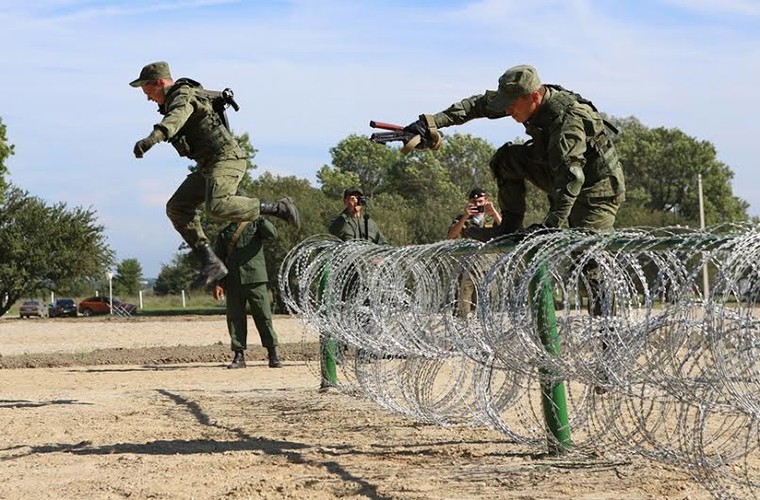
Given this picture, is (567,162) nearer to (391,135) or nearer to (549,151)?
(549,151)

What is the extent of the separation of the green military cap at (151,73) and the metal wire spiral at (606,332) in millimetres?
1975

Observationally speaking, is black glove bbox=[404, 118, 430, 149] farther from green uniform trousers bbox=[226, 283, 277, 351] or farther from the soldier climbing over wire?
green uniform trousers bbox=[226, 283, 277, 351]

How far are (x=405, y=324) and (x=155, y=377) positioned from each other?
6.23 meters

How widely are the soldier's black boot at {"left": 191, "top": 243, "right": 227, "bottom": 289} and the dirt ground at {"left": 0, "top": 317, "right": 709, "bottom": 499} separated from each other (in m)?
1.08

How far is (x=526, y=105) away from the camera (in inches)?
279

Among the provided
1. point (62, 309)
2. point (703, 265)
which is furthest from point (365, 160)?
point (703, 265)

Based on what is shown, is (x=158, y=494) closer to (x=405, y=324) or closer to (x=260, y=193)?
(x=405, y=324)

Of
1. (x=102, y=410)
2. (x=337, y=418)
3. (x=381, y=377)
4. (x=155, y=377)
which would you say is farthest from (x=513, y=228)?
(x=155, y=377)

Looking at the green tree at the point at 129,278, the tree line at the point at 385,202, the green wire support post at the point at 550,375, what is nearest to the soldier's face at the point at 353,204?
the green wire support post at the point at 550,375

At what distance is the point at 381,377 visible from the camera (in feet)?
29.3

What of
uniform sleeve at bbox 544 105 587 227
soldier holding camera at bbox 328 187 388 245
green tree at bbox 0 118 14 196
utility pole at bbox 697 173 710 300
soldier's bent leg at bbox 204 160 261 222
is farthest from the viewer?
green tree at bbox 0 118 14 196

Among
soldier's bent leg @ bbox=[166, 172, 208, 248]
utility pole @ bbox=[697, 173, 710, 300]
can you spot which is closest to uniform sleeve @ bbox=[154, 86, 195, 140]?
soldier's bent leg @ bbox=[166, 172, 208, 248]

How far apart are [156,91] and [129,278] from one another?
96843 mm

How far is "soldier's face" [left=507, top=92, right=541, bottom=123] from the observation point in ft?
23.2
